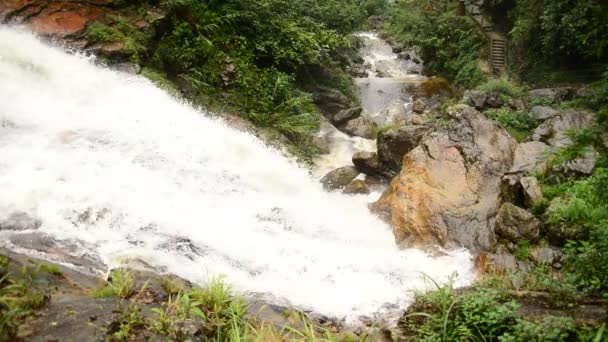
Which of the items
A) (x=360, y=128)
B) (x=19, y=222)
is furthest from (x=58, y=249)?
(x=360, y=128)

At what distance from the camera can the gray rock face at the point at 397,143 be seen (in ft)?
36.0

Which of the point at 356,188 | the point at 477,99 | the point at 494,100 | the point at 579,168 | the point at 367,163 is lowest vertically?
the point at 356,188

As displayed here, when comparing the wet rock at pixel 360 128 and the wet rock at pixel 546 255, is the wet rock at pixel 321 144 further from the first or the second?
the wet rock at pixel 546 255

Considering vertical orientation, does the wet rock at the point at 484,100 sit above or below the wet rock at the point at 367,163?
above

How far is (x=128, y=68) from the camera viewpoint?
10.3 meters

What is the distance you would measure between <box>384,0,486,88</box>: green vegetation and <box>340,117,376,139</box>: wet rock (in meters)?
6.70

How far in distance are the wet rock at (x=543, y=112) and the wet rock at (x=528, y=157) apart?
3015mm

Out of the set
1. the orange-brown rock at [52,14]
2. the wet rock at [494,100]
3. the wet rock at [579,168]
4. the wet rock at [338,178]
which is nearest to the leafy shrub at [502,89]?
the wet rock at [494,100]

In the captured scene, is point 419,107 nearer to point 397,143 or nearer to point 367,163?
point 397,143

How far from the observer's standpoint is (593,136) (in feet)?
10.3

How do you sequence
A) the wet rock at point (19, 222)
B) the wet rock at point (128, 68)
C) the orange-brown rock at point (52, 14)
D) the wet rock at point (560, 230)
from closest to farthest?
1. the wet rock at point (19, 222)
2. the wet rock at point (560, 230)
3. the orange-brown rock at point (52, 14)
4. the wet rock at point (128, 68)

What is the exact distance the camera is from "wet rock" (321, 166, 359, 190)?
1092cm

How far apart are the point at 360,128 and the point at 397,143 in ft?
11.3

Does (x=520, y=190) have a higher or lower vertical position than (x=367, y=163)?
higher
